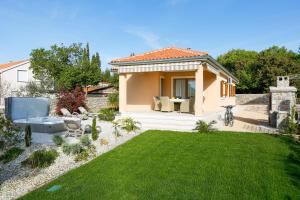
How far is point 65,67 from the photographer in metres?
52.2

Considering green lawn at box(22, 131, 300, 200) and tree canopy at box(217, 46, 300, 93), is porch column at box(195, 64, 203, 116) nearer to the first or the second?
green lawn at box(22, 131, 300, 200)

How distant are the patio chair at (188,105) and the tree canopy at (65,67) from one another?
27436 millimetres

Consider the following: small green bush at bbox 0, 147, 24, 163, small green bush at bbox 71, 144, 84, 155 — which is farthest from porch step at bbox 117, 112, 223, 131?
small green bush at bbox 0, 147, 24, 163

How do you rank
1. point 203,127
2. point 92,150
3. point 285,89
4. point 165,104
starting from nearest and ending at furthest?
point 92,150 < point 203,127 < point 285,89 < point 165,104

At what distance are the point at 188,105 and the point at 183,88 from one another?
16.9 feet

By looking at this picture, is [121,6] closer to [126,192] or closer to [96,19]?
[96,19]

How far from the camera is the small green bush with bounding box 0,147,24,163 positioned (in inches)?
449

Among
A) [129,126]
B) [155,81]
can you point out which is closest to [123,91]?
[155,81]

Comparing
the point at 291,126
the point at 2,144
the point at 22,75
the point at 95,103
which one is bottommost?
the point at 2,144

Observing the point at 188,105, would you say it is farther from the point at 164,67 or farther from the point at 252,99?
the point at 252,99

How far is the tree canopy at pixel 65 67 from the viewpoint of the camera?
146 feet

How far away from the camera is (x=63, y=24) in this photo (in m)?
29.3

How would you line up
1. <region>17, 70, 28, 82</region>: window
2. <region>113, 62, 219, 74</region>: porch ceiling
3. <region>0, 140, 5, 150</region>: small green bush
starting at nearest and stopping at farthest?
<region>0, 140, 5, 150</region>: small green bush < <region>113, 62, 219, 74</region>: porch ceiling < <region>17, 70, 28, 82</region>: window

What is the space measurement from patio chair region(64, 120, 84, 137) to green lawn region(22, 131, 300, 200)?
388 cm
